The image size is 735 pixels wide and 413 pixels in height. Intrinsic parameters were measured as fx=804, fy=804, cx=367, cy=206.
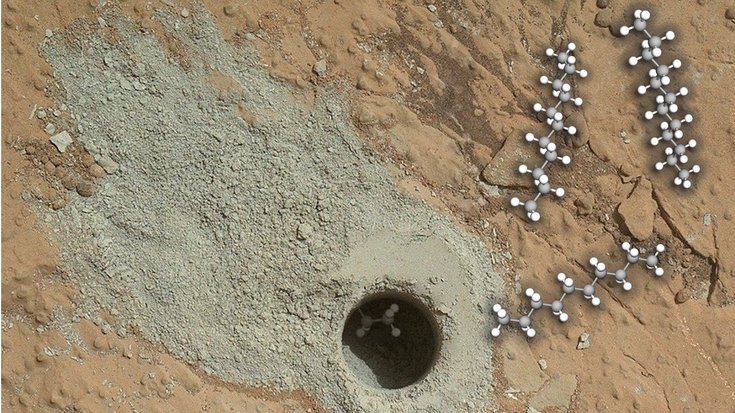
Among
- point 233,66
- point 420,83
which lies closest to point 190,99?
point 233,66

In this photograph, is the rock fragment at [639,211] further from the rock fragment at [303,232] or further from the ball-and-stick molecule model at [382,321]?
the rock fragment at [303,232]

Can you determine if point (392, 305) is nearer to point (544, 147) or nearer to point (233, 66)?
point (544, 147)

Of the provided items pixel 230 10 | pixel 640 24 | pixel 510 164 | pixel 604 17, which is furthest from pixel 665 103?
pixel 230 10

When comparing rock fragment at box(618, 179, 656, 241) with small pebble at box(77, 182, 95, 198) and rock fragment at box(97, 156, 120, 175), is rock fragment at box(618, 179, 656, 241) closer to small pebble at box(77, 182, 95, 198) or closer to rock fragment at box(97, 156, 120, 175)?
rock fragment at box(97, 156, 120, 175)

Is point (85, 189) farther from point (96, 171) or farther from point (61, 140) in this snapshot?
point (61, 140)

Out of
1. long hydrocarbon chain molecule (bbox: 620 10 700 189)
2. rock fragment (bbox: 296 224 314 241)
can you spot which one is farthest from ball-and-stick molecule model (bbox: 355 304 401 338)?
long hydrocarbon chain molecule (bbox: 620 10 700 189)
